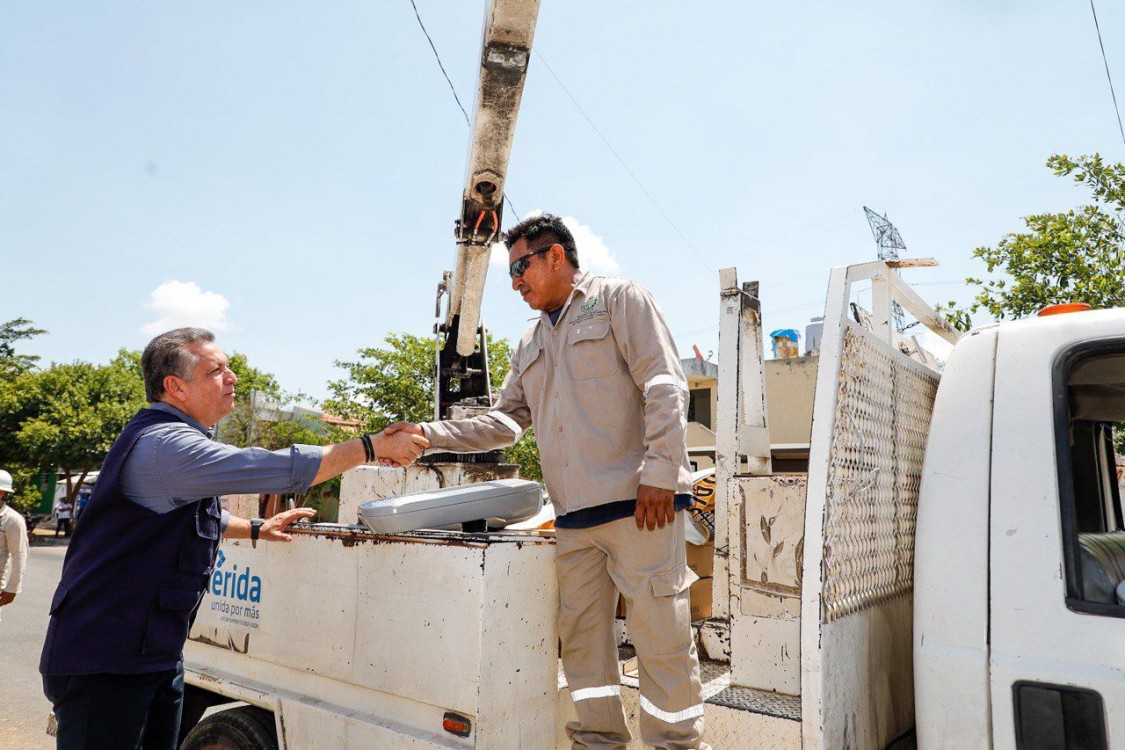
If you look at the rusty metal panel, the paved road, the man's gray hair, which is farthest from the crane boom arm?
the paved road

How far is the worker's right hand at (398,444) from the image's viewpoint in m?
2.54

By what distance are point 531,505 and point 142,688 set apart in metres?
1.24

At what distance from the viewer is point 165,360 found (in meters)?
2.25

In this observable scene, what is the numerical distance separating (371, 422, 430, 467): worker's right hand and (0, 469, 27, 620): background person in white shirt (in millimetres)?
4548

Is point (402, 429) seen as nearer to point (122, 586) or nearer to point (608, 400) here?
point (608, 400)

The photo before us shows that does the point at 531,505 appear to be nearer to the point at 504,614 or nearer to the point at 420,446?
the point at 420,446

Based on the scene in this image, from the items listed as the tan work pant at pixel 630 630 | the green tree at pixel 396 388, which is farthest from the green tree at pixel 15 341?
the tan work pant at pixel 630 630

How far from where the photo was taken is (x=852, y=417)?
Result: 186 centimetres

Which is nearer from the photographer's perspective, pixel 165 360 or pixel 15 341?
pixel 165 360

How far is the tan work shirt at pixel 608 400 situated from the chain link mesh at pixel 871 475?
486mm

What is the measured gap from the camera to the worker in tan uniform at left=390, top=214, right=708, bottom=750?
2.06 m

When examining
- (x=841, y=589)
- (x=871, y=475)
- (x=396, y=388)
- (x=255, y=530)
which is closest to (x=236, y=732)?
(x=255, y=530)

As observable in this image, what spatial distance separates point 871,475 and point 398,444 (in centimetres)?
152

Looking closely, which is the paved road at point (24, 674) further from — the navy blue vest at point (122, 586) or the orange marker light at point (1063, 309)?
the orange marker light at point (1063, 309)
